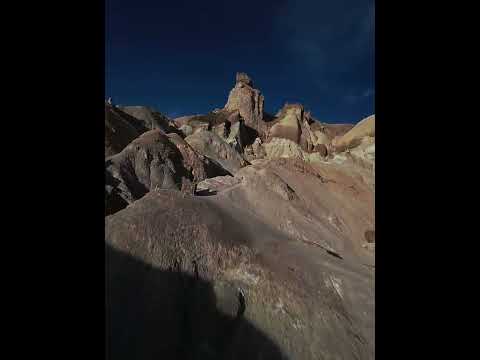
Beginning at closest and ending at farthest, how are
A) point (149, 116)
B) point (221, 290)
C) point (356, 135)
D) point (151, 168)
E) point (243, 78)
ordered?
point (221, 290) < point (151, 168) < point (149, 116) < point (356, 135) < point (243, 78)

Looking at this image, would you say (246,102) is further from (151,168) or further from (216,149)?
(151,168)

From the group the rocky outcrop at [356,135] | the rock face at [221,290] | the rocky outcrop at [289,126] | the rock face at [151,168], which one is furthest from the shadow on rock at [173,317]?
the rocky outcrop at [289,126]

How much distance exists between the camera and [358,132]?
5322cm

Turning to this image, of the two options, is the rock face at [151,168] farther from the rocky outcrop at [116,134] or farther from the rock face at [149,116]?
the rock face at [149,116]

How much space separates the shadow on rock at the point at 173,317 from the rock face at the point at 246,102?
55712 mm

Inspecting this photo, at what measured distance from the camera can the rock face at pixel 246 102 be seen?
60.8 m

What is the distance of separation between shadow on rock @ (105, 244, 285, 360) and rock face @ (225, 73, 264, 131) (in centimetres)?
5571

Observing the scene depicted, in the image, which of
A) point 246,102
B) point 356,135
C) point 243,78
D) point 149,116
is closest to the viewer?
point 149,116

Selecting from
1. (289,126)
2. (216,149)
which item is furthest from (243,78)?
(216,149)

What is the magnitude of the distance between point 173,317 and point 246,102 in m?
59.7

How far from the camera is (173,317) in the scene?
5262 mm
